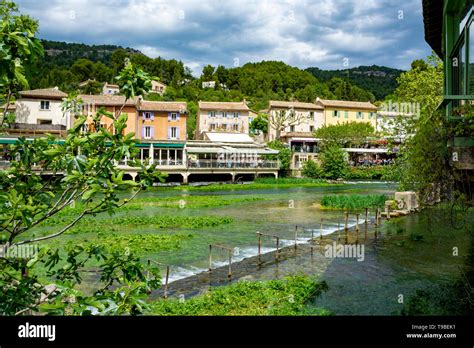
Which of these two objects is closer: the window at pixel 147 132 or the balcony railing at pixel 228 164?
the balcony railing at pixel 228 164

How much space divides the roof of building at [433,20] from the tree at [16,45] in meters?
8.52

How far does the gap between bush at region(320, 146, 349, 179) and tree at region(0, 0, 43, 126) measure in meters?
51.4

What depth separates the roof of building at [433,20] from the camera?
9180 millimetres

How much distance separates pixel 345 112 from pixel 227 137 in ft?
80.2

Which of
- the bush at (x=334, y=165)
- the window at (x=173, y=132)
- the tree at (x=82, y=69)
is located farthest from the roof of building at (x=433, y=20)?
the tree at (x=82, y=69)

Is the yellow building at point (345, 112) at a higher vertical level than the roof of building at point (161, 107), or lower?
higher

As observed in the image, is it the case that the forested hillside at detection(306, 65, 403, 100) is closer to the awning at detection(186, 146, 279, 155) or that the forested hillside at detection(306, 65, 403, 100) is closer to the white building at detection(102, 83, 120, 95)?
the awning at detection(186, 146, 279, 155)

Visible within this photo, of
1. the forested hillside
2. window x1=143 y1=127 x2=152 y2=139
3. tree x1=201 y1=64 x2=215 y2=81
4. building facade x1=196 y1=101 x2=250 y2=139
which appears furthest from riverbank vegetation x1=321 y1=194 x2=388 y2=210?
tree x1=201 y1=64 x2=215 y2=81

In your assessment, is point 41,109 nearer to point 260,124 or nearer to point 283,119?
point 260,124

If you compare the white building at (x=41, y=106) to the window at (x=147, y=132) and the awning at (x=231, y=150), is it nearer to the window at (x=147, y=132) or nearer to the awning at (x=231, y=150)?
the window at (x=147, y=132)

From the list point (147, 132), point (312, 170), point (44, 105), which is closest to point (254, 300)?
point (44, 105)

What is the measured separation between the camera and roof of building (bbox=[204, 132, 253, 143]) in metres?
57.3

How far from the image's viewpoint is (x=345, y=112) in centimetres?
7150
